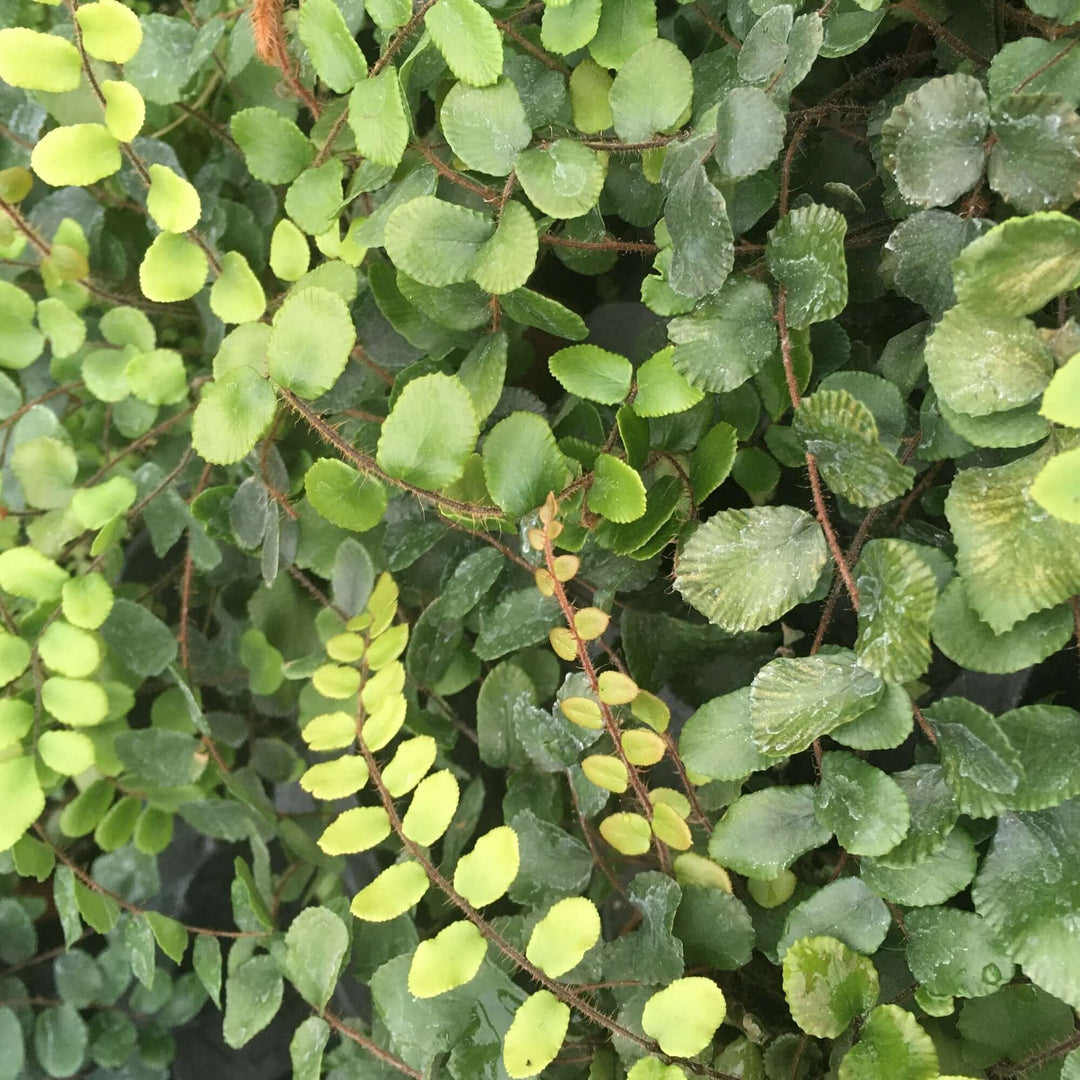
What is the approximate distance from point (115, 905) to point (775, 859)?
0.65m

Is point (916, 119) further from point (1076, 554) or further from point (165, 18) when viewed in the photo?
point (165, 18)

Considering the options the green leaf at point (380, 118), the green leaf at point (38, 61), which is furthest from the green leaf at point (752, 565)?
the green leaf at point (38, 61)

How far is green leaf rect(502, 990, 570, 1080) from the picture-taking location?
1.72ft

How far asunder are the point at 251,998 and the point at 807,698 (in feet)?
1.87

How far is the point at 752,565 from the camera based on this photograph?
50 cm

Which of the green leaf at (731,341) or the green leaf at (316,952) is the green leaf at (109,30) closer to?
the green leaf at (731,341)

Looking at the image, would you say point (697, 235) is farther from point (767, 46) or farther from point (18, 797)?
point (18, 797)

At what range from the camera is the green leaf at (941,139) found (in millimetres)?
453

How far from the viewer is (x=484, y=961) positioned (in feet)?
2.09

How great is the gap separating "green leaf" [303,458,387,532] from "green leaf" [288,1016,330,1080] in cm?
39

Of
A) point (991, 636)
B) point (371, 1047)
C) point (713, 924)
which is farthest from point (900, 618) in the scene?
point (371, 1047)

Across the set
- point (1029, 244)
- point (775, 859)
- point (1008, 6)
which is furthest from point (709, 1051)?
point (1008, 6)

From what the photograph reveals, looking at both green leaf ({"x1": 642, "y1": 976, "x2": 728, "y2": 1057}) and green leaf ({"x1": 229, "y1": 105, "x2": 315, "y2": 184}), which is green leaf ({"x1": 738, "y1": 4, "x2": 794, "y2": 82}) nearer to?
green leaf ({"x1": 229, "y1": 105, "x2": 315, "y2": 184})

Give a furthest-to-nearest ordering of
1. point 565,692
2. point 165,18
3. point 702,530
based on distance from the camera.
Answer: point 165,18 → point 565,692 → point 702,530
